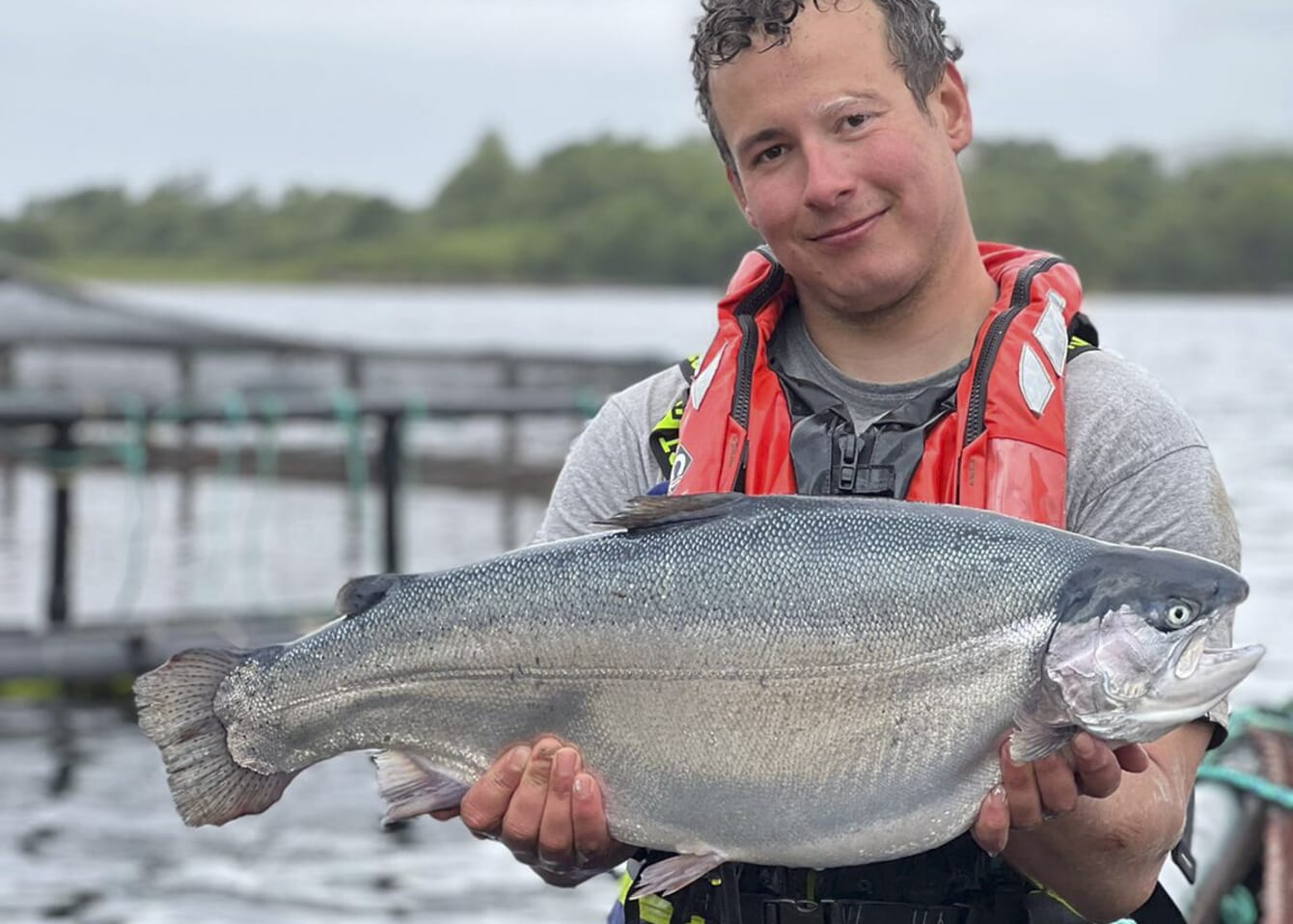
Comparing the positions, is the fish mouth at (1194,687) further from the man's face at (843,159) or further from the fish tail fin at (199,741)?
the fish tail fin at (199,741)

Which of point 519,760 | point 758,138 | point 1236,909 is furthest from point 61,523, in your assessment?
point 758,138

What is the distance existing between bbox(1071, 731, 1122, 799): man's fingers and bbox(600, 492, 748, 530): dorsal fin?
759 mm

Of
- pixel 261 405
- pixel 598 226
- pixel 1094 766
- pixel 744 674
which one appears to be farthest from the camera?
pixel 598 226

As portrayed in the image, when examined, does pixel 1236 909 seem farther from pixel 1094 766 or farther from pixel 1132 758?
pixel 1094 766

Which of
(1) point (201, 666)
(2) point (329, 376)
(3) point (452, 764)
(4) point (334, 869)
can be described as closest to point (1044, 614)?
(3) point (452, 764)

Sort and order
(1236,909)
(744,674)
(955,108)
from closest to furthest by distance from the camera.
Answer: (744,674), (955,108), (1236,909)

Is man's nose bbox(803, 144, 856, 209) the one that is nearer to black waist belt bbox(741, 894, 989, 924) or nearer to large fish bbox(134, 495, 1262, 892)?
large fish bbox(134, 495, 1262, 892)

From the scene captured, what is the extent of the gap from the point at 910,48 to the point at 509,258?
129m

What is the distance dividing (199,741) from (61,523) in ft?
29.8

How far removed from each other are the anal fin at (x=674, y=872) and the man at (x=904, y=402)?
111 mm

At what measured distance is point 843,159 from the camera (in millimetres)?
3637

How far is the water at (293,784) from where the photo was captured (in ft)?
31.8

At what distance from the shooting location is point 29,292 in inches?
843

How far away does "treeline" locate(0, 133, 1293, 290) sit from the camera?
95.7m
